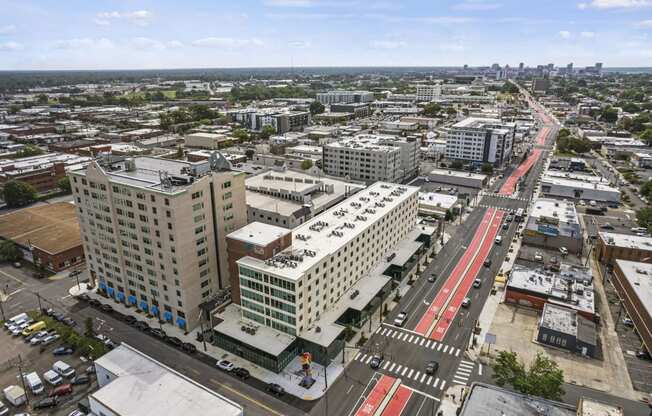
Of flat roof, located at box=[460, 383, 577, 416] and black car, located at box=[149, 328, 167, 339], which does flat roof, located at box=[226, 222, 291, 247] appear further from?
flat roof, located at box=[460, 383, 577, 416]

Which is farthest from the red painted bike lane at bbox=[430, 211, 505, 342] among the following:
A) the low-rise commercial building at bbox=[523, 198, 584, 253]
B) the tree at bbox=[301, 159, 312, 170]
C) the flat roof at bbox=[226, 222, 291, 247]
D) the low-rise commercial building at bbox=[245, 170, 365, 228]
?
the tree at bbox=[301, 159, 312, 170]

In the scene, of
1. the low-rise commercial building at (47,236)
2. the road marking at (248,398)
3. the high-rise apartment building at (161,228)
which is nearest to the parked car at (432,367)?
the road marking at (248,398)

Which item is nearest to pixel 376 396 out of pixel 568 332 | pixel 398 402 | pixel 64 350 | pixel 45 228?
pixel 398 402

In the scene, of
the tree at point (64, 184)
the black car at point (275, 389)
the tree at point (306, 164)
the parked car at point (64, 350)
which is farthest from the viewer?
the tree at point (306, 164)

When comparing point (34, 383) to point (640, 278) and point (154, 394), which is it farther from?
point (640, 278)

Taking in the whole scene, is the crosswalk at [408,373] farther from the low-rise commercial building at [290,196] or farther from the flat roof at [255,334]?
the low-rise commercial building at [290,196]
